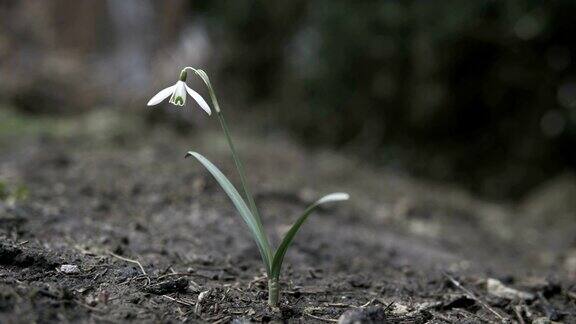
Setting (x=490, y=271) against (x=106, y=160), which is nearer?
(x=490, y=271)

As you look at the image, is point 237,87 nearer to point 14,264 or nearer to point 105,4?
point 105,4

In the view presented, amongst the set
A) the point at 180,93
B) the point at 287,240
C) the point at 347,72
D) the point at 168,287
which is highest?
the point at 347,72

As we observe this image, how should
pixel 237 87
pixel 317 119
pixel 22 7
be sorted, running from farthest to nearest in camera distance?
1. pixel 237 87
2. pixel 317 119
3. pixel 22 7

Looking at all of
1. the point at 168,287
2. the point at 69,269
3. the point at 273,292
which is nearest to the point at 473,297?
the point at 273,292

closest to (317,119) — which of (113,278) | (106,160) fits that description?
(106,160)

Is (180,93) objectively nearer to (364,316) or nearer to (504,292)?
(364,316)

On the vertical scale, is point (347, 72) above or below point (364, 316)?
above

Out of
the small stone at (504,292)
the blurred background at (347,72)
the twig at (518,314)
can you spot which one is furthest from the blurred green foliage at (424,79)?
the twig at (518,314)
